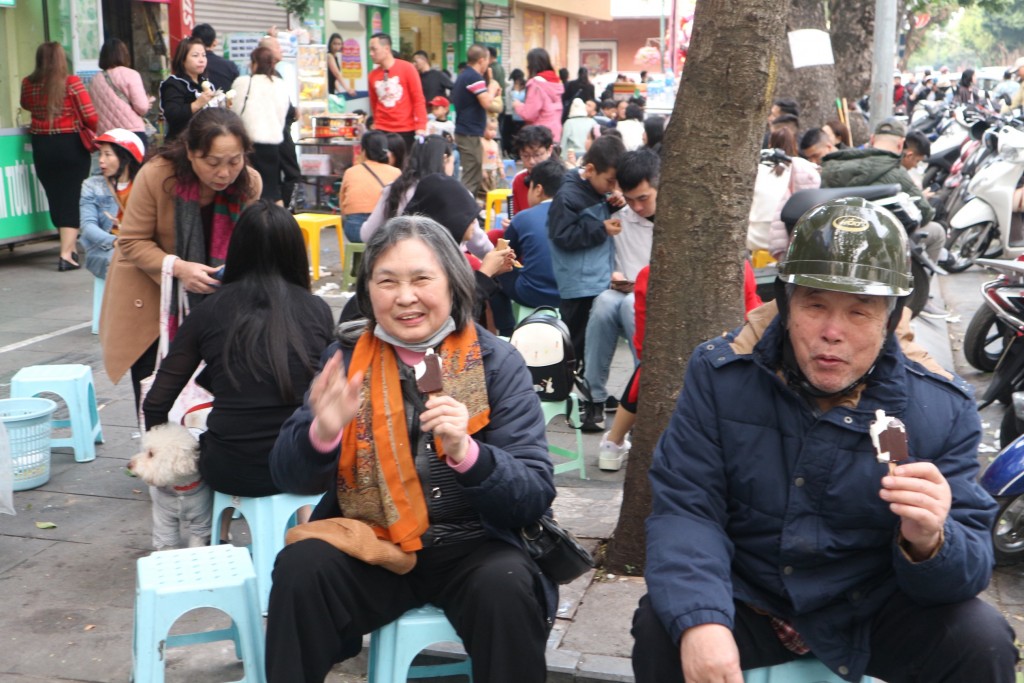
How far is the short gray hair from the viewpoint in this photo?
119 inches

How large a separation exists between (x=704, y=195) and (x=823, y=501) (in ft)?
4.85

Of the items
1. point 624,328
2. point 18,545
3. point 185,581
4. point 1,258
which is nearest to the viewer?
point 185,581

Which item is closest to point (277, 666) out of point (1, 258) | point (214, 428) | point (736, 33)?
point (214, 428)

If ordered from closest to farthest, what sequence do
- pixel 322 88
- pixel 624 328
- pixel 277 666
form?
pixel 277 666, pixel 624 328, pixel 322 88

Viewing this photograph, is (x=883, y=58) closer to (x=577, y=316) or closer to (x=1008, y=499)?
(x=577, y=316)

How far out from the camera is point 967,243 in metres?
11.4

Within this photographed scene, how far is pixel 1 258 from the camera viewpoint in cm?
1089

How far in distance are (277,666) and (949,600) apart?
5.17 ft

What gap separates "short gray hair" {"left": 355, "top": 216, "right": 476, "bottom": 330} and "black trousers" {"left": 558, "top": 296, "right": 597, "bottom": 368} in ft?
11.4

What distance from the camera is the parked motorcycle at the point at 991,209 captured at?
11.0m

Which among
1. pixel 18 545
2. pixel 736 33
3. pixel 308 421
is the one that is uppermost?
pixel 736 33

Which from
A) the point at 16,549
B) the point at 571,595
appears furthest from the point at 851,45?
the point at 16,549

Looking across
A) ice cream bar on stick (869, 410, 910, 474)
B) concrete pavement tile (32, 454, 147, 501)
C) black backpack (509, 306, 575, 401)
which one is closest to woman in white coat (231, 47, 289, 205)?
concrete pavement tile (32, 454, 147, 501)

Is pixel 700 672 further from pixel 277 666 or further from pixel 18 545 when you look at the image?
pixel 18 545
